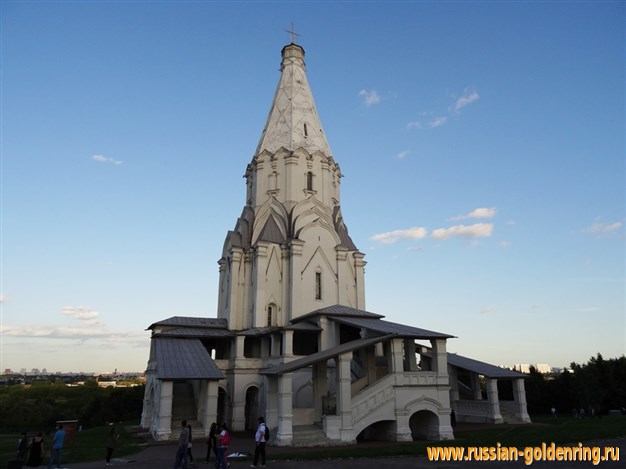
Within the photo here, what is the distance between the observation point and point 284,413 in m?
16.6

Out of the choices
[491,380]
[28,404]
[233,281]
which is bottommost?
[28,404]

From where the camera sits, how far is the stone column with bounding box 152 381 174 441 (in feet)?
59.4

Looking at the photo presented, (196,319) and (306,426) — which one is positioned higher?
(196,319)

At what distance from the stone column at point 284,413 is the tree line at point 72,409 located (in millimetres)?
28570

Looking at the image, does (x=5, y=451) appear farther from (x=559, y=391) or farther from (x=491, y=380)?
(x=559, y=391)

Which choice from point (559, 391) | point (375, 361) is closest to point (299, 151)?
point (375, 361)

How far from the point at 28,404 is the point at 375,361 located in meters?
53.8

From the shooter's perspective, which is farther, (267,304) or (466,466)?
(267,304)

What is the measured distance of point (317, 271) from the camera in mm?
28062

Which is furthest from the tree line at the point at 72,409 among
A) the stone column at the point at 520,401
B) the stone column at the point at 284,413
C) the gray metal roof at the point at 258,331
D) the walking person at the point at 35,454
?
the stone column at the point at 520,401

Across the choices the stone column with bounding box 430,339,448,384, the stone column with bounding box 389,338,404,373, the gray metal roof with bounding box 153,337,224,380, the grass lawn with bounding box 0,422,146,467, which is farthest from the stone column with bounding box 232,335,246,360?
the stone column with bounding box 430,339,448,384

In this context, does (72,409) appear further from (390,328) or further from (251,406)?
(390,328)

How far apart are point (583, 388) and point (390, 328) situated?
16.9 metres

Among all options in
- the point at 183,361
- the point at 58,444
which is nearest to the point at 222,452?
the point at 58,444
